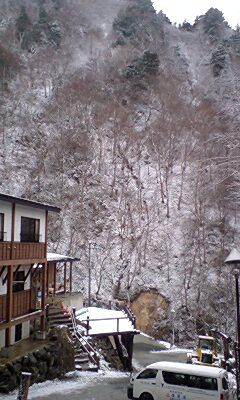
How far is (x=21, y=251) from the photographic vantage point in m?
A: 17.5

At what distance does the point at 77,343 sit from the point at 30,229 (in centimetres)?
632

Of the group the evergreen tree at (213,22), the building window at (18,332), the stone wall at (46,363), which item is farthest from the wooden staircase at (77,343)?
the evergreen tree at (213,22)

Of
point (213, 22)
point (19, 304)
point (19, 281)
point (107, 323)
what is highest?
point (213, 22)

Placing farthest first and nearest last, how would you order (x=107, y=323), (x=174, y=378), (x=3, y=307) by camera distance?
(x=107, y=323) < (x=3, y=307) < (x=174, y=378)

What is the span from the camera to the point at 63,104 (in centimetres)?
5353

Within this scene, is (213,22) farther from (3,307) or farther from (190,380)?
(190,380)

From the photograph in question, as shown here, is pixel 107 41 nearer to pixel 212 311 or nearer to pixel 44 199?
pixel 44 199

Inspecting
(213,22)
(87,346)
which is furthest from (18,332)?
(213,22)

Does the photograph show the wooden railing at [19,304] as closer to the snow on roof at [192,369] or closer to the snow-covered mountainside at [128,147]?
the snow on roof at [192,369]

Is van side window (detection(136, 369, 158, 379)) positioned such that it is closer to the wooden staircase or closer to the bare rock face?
the wooden staircase

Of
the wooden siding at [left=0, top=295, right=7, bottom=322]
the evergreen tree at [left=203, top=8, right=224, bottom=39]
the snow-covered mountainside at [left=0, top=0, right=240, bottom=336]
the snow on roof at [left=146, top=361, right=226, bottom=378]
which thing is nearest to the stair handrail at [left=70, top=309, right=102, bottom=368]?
the wooden siding at [left=0, top=295, right=7, bottom=322]

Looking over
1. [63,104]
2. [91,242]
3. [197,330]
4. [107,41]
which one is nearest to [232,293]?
[197,330]

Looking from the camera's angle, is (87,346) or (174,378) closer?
(174,378)

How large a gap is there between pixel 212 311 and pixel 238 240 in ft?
29.8
